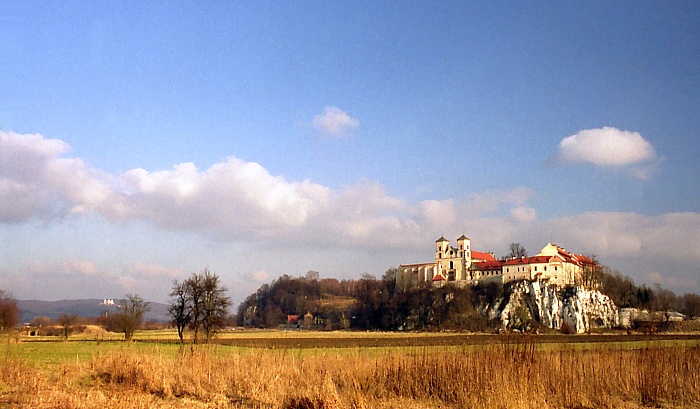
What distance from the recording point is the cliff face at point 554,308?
5113 inches

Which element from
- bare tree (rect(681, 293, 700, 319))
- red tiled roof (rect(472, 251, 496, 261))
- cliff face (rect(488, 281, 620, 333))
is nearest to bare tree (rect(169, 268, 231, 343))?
cliff face (rect(488, 281, 620, 333))

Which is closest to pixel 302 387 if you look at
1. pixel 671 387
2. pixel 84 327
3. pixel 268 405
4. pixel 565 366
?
pixel 268 405

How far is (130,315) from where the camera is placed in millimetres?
60969

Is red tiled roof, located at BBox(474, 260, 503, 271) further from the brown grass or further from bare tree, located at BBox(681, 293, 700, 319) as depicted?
the brown grass

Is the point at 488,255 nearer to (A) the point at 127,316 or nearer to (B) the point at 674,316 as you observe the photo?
(B) the point at 674,316

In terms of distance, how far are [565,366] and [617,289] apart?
470ft

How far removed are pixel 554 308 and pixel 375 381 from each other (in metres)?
120

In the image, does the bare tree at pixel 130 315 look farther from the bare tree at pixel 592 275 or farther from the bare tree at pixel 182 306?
the bare tree at pixel 592 275

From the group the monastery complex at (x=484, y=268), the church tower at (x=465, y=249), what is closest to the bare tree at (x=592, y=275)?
the monastery complex at (x=484, y=268)

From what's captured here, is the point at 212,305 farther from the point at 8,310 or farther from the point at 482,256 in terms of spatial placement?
the point at 482,256

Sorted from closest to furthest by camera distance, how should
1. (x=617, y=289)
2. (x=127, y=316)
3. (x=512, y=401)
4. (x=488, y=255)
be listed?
(x=512, y=401), (x=127, y=316), (x=617, y=289), (x=488, y=255)

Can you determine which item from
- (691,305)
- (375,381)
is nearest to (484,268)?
(691,305)

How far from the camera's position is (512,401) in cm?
1762

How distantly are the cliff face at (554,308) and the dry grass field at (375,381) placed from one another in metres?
111
